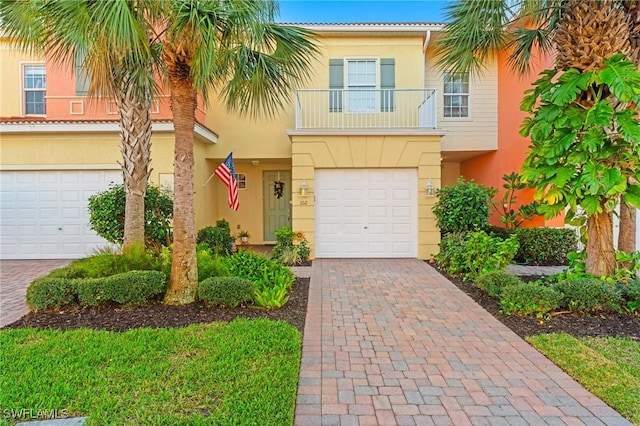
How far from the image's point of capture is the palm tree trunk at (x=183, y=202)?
18.2 feet

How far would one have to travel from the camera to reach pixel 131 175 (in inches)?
278

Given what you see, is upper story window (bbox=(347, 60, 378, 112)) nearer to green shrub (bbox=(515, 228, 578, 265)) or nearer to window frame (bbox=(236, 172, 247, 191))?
window frame (bbox=(236, 172, 247, 191))

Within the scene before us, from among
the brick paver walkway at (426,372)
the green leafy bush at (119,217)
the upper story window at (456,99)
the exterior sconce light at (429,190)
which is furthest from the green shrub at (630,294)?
the green leafy bush at (119,217)

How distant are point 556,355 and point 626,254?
311cm

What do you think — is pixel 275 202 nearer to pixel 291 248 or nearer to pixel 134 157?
pixel 291 248

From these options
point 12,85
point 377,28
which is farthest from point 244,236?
point 12,85

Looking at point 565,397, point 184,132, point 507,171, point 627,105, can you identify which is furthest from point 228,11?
point 507,171

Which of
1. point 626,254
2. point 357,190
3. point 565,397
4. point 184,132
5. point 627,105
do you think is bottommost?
point 565,397

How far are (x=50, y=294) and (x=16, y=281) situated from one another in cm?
372

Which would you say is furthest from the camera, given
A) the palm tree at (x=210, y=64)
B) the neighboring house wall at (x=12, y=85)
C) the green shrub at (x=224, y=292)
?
the neighboring house wall at (x=12, y=85)

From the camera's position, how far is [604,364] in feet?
12.3

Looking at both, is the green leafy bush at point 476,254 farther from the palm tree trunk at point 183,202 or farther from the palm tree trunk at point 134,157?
the palm tree trunk at point 134,157

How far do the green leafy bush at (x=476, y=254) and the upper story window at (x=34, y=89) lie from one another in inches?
528

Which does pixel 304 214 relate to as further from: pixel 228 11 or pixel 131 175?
pixel 228 11
